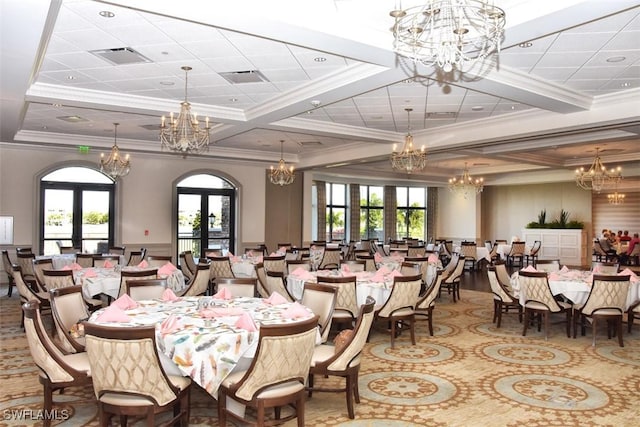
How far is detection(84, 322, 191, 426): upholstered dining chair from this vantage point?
10.4 feet

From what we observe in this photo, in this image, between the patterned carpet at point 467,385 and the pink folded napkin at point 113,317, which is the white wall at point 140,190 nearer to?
the patterned carpet at point 467,385

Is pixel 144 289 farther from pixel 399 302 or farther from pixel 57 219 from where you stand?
pixel 57 219

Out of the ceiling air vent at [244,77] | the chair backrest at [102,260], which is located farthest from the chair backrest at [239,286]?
the chair backrest at [102,260]

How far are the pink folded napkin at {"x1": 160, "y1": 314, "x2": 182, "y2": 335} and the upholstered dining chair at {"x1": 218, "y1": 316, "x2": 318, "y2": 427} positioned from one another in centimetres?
58

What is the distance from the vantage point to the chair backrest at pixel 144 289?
18.3 feet

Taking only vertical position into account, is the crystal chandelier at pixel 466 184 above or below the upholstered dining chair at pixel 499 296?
above

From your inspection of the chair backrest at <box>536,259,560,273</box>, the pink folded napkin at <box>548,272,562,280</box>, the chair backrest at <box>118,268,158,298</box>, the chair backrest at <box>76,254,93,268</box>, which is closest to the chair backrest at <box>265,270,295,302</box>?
the chair backrest at <box>118,268,158,298</box>

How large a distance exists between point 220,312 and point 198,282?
137 inches

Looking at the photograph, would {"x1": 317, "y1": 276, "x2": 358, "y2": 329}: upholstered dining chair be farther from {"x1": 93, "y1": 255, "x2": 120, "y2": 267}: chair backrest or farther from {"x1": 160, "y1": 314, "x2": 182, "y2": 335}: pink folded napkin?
{"x1": 93, "y1": 255, "x2": 120, "y2": 267}: chair backrest

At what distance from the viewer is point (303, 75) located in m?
6.63

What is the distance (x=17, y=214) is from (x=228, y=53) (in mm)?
8538

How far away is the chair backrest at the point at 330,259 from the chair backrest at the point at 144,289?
257 inches

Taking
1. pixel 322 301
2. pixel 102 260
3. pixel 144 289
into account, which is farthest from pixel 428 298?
pixel 102 260

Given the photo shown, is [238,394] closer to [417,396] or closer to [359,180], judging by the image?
[417,396]
